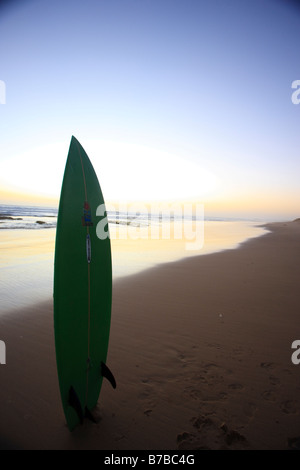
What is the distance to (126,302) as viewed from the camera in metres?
4.98

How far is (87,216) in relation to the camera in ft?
7.48

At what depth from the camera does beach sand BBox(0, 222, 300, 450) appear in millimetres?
2035

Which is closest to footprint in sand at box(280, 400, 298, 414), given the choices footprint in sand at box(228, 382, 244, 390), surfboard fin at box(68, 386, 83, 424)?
footprint in sand at box(228, 382, 244, 390)

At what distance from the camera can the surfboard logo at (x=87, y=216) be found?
223cm

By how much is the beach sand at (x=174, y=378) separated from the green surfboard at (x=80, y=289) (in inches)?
14.5

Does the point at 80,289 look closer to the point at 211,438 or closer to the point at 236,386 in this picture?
the point at 211,438

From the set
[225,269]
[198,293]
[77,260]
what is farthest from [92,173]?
[225,269]

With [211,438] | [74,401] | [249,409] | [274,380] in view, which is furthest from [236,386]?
[74,401]

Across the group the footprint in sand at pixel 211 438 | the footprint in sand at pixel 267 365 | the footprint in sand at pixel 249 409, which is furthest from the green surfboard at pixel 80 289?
the footprint in sand at pixel 267 365

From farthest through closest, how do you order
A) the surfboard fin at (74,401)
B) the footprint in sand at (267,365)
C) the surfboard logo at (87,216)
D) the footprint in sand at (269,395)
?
1. the footprint in sand at (267,365)
2. the footprint in sand at (269,395)
3. the surfboard logo at (87,216)
4. the surfboard fin at (74,401)

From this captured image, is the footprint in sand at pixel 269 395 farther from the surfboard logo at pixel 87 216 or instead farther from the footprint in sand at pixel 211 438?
the surfboard logo at pixel 87 216
